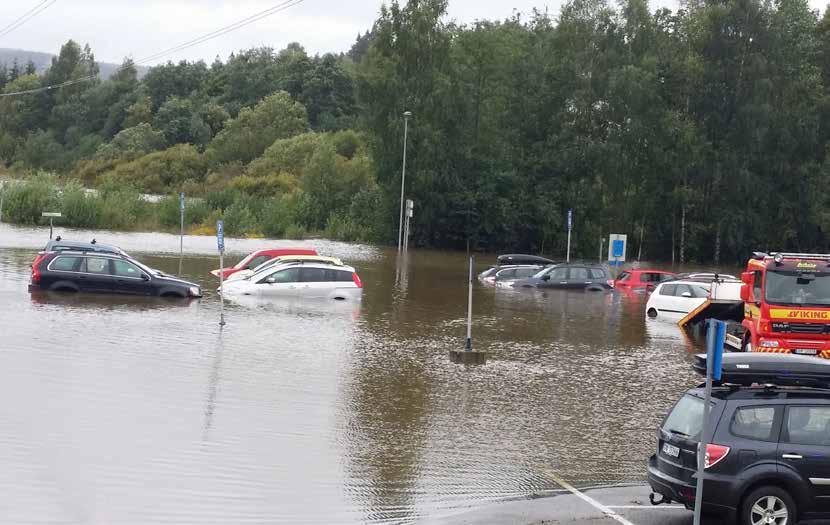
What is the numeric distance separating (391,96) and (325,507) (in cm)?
5061

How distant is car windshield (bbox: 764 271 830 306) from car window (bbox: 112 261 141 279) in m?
16.7

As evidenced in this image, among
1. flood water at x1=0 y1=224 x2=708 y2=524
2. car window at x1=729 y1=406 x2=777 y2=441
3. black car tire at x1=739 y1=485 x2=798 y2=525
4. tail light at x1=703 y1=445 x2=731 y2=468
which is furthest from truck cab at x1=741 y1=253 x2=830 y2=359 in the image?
tail light at x1=703 y1=445 x2=731 y2=468

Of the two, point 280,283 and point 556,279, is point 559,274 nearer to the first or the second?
point 556,279

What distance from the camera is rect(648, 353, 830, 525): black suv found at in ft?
38.3

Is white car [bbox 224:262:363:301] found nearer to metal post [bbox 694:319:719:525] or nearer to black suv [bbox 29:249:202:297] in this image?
black suv [bbox 29:249:202:297]

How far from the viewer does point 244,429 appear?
16141 millimetres

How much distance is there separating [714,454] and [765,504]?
2.43 feet

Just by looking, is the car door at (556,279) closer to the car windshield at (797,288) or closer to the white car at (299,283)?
the white car at (299,283)

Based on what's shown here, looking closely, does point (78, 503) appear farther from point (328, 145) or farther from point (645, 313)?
point (328, 145)

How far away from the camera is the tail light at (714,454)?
11688 mm

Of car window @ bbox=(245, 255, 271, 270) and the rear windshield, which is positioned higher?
car window @ bbox=(245, 255, 271, 270)

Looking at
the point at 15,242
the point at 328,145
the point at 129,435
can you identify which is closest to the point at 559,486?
the point at 129,435

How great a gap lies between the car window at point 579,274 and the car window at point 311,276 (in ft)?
39.2

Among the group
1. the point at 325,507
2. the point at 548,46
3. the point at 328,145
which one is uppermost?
the point at 548,46
